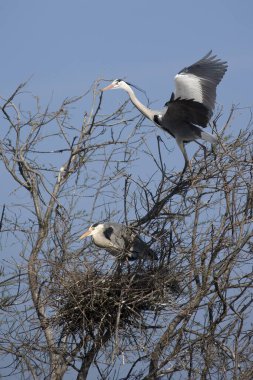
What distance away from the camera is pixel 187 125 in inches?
291

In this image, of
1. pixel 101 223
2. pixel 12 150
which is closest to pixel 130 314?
pixel 101 223

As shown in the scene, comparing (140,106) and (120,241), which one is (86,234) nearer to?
(120,241)

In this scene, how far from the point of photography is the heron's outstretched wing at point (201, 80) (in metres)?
7.39

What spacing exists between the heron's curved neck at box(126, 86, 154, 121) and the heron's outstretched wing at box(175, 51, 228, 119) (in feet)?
1.24

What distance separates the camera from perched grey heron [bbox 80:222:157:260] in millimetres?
6070

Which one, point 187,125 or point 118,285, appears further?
point 187,125

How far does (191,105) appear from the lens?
6.93 meters

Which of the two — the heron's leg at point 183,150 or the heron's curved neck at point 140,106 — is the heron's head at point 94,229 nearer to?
the heron's leg at point 183,150

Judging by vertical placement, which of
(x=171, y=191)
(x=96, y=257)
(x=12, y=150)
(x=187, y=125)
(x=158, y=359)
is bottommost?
(x=158, y=359)

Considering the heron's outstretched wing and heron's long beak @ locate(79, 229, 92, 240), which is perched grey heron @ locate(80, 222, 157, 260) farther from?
the heron's outstretched wing

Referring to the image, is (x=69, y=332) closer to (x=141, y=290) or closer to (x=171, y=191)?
(x=141, y=290)

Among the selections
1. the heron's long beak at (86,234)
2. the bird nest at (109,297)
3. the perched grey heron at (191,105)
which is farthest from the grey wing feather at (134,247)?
the perched grey heron at (191,105)

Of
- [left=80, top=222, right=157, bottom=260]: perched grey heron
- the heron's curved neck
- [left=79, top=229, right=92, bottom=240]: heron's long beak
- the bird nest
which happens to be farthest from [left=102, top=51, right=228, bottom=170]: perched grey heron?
the bird nest

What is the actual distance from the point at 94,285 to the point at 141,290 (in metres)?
0.37
